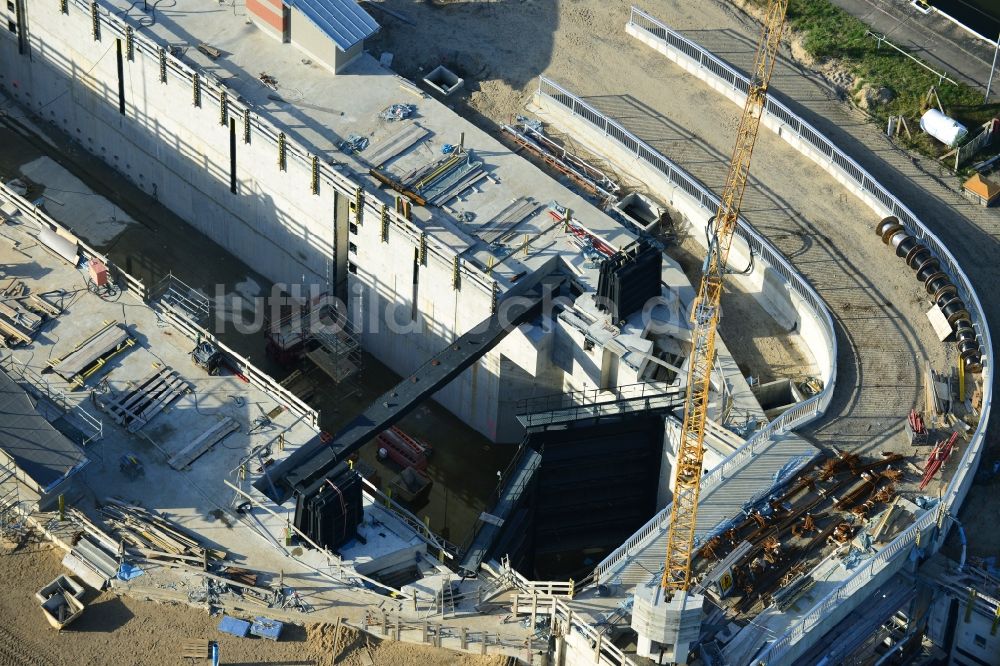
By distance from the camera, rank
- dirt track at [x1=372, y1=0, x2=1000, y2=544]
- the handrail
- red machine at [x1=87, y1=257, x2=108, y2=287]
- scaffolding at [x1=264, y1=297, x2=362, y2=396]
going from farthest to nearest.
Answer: scaffolding at [x1=264, y1=297, x2=362, y2=396], the handrail, red machine at [x1=87, y1=257, x2=108, y2=287], dirt track at [x1=372, y1=0, x2=1000, y2=544]

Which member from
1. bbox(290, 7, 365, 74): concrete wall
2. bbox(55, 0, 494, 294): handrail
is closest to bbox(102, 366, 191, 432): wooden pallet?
bbox(55, 0, 494, 294): handrail

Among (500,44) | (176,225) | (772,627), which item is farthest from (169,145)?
(772,627)

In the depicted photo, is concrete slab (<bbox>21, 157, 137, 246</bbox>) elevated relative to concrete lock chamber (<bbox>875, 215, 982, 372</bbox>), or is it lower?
elevated

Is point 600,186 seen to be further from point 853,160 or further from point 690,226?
point 853,160

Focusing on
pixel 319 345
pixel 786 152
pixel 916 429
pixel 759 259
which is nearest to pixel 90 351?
pixel 319 345

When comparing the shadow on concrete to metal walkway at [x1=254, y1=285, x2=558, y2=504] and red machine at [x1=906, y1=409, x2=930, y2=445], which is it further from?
red machine at [x1=906, y1=409, x2=930, y2=445]

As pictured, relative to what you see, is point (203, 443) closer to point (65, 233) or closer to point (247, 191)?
point (65, 233)
